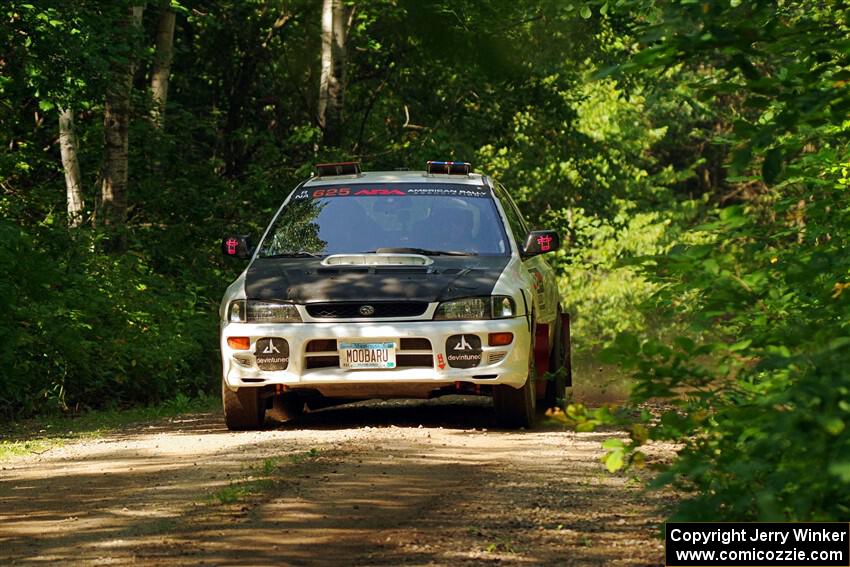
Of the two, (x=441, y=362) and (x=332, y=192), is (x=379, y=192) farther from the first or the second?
(x=441, y=362)

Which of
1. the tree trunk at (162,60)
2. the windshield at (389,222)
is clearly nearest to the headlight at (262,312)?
the windshield at (389,222)

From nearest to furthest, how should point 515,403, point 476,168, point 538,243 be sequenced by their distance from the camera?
point 515,403
point 538,243
point 476,168

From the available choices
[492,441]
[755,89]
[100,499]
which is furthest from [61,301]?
[755,89]

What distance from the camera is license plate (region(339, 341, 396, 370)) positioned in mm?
11320

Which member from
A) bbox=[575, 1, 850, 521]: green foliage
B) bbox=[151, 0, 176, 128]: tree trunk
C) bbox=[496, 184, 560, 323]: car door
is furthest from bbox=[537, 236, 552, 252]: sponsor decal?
bbox=[151, 0, 176, 128]: tree trunk

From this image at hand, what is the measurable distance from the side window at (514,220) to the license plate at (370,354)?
6.56 ft

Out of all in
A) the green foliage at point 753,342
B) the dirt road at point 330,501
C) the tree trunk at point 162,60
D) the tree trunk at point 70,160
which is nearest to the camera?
the green foliage at point 753,342

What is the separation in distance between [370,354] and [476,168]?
15.4 metres

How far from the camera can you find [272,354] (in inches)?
451

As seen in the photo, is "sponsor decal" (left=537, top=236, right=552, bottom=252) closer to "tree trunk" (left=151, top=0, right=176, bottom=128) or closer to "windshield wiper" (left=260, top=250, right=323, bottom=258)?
"windshield wiper" (left=260, top=250, right=323, bottom=258)

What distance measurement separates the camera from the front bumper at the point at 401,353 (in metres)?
11.3

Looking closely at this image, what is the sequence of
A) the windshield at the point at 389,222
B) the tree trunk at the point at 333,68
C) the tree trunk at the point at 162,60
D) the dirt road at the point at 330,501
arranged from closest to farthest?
the dirt road at the point at 330,501
the windshield at the point at 389,222
the tree trunk at the point at 162,60
the tree trunk at the point at 333,68

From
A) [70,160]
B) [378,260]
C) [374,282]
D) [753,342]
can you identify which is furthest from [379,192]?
[70,160]

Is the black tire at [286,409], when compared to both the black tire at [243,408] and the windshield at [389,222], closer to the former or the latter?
the black tire at [243,408]
